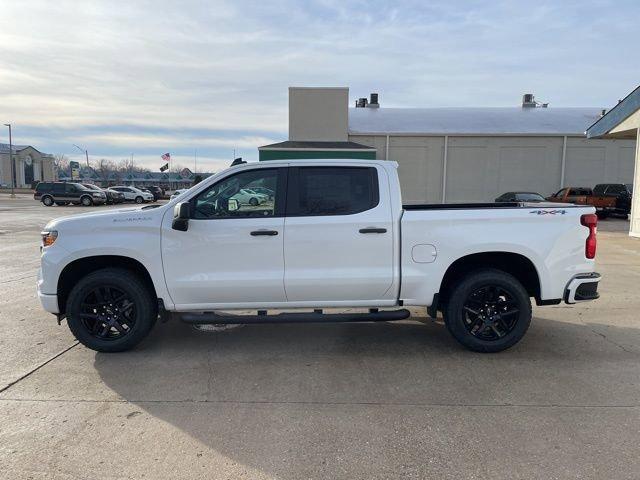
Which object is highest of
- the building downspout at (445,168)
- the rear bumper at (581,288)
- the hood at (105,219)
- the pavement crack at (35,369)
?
the building downspout at (445,168)

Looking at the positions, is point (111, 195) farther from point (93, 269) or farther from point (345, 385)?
point (345, 385)

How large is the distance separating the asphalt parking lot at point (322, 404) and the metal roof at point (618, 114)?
1181 centimetres

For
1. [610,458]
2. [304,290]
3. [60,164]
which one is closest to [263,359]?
[304,290]

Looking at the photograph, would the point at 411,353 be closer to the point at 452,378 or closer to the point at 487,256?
the point at 452,378

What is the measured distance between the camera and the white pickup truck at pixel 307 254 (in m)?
4.82

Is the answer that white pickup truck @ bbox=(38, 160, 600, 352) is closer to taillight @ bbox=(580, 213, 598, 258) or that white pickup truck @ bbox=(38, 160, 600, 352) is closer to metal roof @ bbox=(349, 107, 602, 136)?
taillight @ bbox=(580, 213, 598, 258)

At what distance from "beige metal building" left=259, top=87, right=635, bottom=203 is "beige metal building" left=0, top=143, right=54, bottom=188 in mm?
75745

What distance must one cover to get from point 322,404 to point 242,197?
7.32ft

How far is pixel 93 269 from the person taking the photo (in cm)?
514

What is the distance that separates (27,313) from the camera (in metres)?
6.58

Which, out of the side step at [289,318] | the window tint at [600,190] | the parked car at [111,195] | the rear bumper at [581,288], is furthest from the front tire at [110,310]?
the parked car at [111,195]

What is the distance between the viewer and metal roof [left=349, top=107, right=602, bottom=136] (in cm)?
3106

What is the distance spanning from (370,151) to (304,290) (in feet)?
81.6

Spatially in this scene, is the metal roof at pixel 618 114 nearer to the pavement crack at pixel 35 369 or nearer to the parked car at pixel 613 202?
the parked car at pixel 613 202
